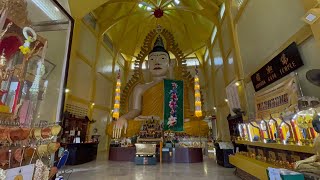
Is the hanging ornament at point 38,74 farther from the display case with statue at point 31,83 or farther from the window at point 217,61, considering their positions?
the window at point 217,61

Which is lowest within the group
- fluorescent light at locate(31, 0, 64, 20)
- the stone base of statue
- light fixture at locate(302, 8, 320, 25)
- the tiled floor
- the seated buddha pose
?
the tiled floor

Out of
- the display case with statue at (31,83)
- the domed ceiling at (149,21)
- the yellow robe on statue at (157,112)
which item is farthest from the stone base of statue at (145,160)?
the domed ceiling at (149,21)

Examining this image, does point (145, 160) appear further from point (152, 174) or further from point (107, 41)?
point (107, 41)

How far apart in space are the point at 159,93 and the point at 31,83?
16.3 ft

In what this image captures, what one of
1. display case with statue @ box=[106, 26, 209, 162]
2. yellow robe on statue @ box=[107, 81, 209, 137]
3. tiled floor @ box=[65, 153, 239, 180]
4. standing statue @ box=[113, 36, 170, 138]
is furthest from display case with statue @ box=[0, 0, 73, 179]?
standing statue @ box=[113, 36, 170, 138]

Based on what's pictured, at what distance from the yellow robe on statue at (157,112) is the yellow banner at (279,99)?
2539 mm

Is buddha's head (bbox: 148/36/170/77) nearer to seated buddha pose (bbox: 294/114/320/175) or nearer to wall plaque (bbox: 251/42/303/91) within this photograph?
wall plaque (bbox: 251/42/303/91)

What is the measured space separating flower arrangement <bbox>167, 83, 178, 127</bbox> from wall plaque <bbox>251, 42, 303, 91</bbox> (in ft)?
9.90

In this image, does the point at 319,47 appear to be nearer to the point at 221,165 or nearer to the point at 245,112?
the point at 245,112

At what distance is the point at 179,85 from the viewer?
7.20 metres

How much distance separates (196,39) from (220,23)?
126 inches

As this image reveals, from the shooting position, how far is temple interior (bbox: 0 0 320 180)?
213 centimetres

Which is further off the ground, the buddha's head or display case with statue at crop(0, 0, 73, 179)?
the buddha's head

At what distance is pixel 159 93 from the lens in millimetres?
7141
